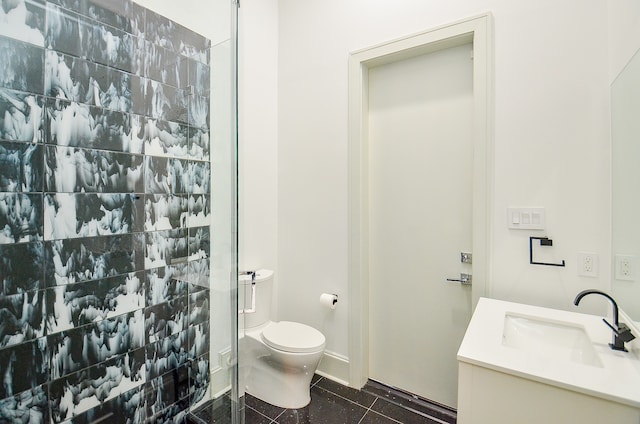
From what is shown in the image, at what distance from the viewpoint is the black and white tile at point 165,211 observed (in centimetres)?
158

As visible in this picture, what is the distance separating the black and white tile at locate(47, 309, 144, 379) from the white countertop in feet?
4.91

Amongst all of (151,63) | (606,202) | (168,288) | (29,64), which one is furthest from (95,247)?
(606,202)

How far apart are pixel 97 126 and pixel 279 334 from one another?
1.50 metres

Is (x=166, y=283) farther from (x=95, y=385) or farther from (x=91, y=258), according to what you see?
(x=95, y=385)

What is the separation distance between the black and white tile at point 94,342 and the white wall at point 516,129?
2.99 feet

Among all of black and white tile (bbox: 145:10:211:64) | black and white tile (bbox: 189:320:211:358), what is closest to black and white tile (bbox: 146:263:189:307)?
black and white tile (bbox: 189:320:211:358)

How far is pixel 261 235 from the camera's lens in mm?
2375

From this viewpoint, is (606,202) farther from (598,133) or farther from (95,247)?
(95,247)

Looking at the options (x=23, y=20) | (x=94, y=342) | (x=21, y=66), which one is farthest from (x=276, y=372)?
(x=23, y=20)

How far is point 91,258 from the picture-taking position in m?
1.39

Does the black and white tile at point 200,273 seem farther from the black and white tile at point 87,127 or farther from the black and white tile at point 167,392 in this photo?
the black and white tile at point 87,127

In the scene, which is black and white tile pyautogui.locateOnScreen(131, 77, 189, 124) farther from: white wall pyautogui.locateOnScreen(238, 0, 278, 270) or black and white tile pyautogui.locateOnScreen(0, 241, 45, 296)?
black and white tile pyautogui.locateOnScreen(0, 241, 45, 296)

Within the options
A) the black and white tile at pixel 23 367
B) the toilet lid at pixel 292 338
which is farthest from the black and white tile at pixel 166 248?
the toilet lid at pixel 292 338

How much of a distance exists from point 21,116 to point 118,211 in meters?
0.50
